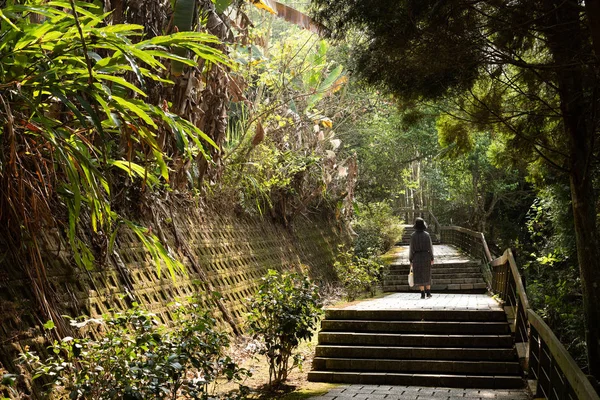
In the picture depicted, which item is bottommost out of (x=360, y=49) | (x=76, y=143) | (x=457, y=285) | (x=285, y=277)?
(x=457, y=285)

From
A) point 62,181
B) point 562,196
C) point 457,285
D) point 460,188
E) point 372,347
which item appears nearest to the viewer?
point 62,181

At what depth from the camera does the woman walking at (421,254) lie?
503 inches

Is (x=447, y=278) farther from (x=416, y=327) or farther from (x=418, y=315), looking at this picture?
(x=416, y=327)

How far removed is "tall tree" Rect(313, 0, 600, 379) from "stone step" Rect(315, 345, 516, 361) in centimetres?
166

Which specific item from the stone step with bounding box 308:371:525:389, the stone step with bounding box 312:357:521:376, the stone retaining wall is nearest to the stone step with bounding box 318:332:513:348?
the stone step with bounding box 312:357:521:376

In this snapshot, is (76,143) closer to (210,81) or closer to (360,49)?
(210,81)

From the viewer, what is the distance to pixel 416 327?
9547mm

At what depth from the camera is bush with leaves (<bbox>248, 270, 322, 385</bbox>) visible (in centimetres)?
754

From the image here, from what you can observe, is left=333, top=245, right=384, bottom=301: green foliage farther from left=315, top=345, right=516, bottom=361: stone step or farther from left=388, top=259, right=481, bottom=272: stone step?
left=315, top=345, right=516, bottom=361: stone step

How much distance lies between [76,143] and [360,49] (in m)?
3.43

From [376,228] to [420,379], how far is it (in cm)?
1488

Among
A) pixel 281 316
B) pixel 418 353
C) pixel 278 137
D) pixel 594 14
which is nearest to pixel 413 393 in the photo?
pixel 418 353

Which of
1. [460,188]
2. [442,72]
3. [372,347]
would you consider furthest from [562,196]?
[460,188]

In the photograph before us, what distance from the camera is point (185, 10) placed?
6.57 meters
